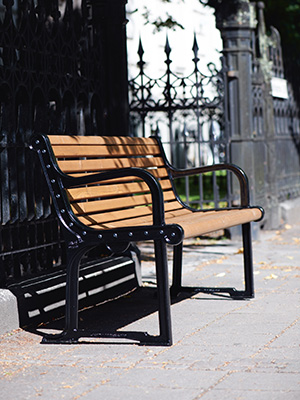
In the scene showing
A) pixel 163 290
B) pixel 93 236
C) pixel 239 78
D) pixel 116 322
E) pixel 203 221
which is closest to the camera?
pixel 163 290

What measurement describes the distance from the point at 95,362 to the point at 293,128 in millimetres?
9759

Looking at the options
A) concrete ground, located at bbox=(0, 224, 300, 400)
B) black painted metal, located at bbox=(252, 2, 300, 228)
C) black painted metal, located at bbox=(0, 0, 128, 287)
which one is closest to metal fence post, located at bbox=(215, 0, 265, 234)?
black painted metal, located at bbox=(252, 2, 300, 228)

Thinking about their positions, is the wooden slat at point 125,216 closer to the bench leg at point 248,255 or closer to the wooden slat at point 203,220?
the wooden slat at point 203,220

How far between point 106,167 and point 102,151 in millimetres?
112

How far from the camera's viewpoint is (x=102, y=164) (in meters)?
5.46

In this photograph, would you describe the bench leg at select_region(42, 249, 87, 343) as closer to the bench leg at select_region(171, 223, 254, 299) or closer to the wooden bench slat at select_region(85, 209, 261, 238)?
the wooden bench slat at select_region(85, 209, 261, 238)

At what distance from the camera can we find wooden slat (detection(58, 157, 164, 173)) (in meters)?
5.05

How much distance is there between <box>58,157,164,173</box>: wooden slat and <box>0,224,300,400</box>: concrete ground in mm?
944

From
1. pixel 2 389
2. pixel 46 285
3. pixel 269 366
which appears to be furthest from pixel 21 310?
pixel 269 366

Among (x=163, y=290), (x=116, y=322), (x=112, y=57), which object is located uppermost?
(x=112, y=57)

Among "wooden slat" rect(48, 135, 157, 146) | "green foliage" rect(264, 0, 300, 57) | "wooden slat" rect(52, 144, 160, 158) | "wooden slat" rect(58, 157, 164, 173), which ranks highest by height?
"green foliage" rect(264, 0, 300, 57)

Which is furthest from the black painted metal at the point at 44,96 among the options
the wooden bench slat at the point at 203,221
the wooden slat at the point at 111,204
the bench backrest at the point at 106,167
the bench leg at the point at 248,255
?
the bench leg at the point at 248,255

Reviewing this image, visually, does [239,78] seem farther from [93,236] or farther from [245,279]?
[93,236]

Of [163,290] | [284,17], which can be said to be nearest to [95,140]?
[163,290]
